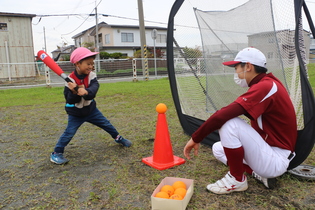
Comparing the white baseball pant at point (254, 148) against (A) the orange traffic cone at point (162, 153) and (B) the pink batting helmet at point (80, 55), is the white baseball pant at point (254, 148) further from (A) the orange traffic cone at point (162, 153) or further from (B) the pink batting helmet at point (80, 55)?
(B) the pink batting helmet at point (80, 55)

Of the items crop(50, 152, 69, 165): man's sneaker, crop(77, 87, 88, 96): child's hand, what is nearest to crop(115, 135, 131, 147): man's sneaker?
crop(50, 152, 69, 165): man's sneaker

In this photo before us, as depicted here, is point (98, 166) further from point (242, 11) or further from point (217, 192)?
point (242, 11)

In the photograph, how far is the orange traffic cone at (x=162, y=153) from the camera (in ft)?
9.50

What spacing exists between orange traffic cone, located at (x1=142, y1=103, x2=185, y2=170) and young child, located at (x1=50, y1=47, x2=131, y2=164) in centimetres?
81

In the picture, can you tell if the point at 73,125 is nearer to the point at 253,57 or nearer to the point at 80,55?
the point at 80,55

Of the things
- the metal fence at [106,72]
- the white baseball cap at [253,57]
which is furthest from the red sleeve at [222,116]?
the metal fence at [106,72]

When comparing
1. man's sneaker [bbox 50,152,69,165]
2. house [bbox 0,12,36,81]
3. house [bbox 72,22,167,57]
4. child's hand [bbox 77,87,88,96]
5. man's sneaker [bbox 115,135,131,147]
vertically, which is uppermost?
house [bbox 72,22,167,57]

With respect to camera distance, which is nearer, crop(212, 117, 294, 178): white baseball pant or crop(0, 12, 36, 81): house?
crop(212, 117, 294, 178): white baseball pant

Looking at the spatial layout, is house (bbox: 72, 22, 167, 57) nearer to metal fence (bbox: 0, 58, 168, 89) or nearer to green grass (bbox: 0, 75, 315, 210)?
metal fence (bbox: 0, 58, 168, 89)

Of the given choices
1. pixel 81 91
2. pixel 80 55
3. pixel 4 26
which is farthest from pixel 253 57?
pixel 4 26

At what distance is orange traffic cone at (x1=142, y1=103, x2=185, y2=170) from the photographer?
2.89m

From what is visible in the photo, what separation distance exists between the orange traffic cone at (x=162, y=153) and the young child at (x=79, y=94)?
32.1 inches

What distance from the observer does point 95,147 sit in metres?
A: 3.67

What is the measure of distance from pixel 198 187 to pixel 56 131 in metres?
2.98
